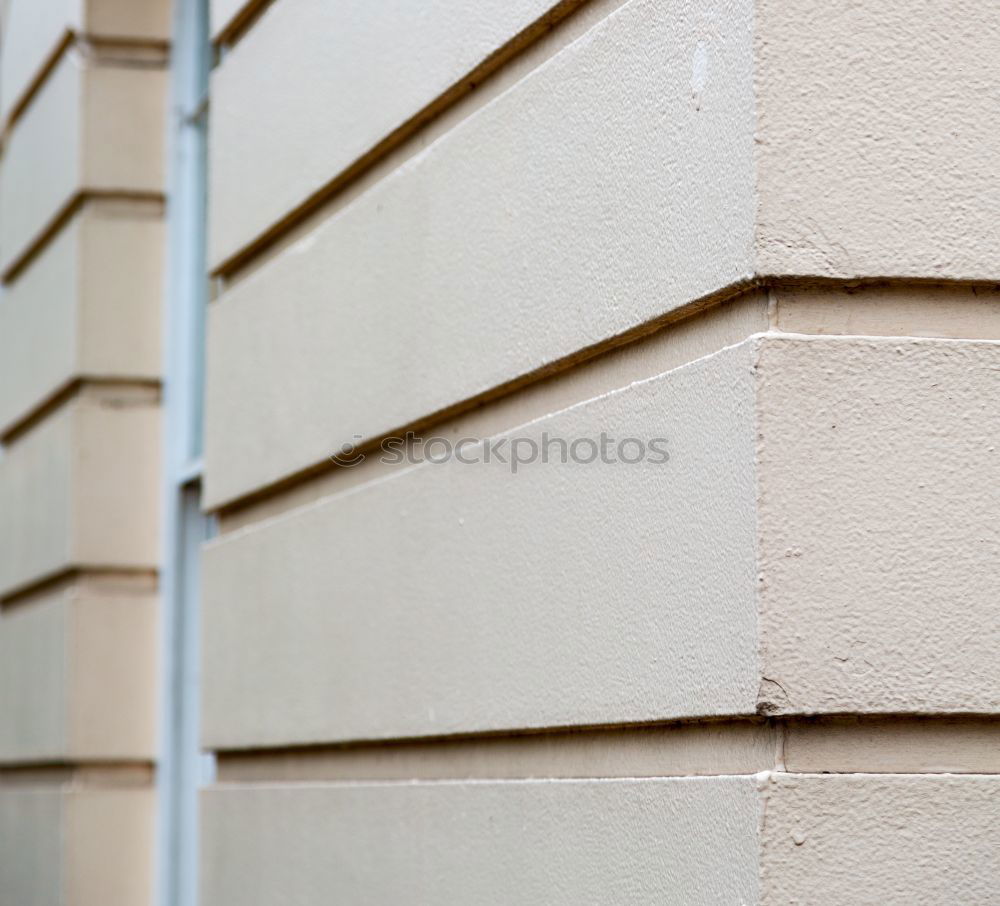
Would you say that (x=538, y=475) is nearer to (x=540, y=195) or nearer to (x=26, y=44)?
(x=540, y=195)

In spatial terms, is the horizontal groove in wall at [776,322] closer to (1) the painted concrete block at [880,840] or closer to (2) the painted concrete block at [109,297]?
(1) the painted concrete block at [880,840]

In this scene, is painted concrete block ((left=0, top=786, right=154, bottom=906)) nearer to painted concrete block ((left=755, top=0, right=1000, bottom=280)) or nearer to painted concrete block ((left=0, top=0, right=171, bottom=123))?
painted concrete block ((left=0, top=0, right=171, bottom=123))

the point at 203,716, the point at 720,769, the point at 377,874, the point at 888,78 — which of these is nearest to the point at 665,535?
the point at 720,769

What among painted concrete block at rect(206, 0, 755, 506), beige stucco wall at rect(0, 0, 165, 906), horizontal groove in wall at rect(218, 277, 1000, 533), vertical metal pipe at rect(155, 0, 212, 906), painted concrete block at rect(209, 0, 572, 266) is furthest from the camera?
beige stucco wall at rect(0, 0, 165, 906)

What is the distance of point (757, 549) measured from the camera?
7.65ft

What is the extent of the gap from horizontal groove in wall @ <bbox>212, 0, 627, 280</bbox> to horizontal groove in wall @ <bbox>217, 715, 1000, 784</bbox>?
1.19 metres

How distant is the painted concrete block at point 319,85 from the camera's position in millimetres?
3340

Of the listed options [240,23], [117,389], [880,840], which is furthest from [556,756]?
[117,389]

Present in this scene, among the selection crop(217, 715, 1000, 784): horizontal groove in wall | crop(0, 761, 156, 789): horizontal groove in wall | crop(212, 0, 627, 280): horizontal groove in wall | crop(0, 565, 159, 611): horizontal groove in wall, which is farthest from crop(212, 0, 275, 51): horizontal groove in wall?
crop(0, 761, 156, 789): horizontal groove in wall

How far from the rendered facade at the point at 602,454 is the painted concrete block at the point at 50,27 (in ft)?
3.94

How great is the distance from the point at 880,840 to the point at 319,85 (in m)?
2.37

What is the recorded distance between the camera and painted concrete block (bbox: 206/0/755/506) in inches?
100

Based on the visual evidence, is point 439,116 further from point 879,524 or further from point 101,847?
point 101,847

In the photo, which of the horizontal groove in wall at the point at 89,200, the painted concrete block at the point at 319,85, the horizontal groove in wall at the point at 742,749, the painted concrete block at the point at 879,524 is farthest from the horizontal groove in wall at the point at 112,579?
the painted concrete block at the point at 879,524
